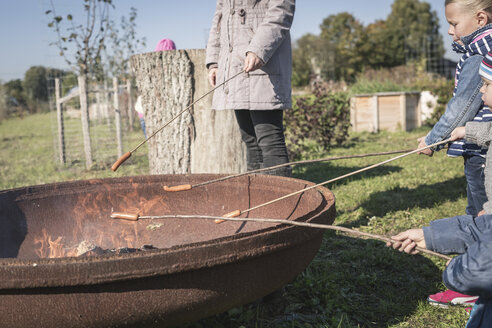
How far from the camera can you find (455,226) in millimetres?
1628

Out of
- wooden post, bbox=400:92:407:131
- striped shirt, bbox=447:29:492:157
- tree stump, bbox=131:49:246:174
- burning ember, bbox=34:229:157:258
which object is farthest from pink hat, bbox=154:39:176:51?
wooden post, bbox=400:92:407:131

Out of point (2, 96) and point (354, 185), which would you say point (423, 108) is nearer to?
point (354, 185)

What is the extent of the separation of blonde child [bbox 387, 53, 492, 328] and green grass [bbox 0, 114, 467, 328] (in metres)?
0.57

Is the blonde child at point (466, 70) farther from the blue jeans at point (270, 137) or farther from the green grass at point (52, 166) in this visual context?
the green grass at point (52, 166)

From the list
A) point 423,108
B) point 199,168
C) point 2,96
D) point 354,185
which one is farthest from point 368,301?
point 2,96

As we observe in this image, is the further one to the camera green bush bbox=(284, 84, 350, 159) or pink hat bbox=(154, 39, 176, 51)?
green bush bbox=(284, 84, 350, 159)

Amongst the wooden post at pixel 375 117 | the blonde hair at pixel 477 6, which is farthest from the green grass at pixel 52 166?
the blonde hair at pixel 477 6

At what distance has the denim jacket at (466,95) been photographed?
2152 millimetres

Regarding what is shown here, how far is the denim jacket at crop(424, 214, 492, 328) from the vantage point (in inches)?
55.6

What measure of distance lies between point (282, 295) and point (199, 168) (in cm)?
156

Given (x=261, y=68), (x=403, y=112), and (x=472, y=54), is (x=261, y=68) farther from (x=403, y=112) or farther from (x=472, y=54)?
(x=403, y=112)

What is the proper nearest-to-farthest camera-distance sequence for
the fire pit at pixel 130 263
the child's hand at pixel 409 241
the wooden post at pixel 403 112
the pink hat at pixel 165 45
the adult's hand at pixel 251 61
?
the fire pit at pixel 130 263
the child's hand at pixel 409 241
the adult's hand at pixel 251 61
the pink hat at pixel 165 45
the wooden post at pixel 403 112

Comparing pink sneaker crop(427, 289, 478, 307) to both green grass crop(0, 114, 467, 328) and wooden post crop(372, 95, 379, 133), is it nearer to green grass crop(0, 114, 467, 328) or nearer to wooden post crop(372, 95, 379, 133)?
green grass crop(0, 114, 467, 328)

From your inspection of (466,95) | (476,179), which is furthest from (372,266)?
(466,95)
